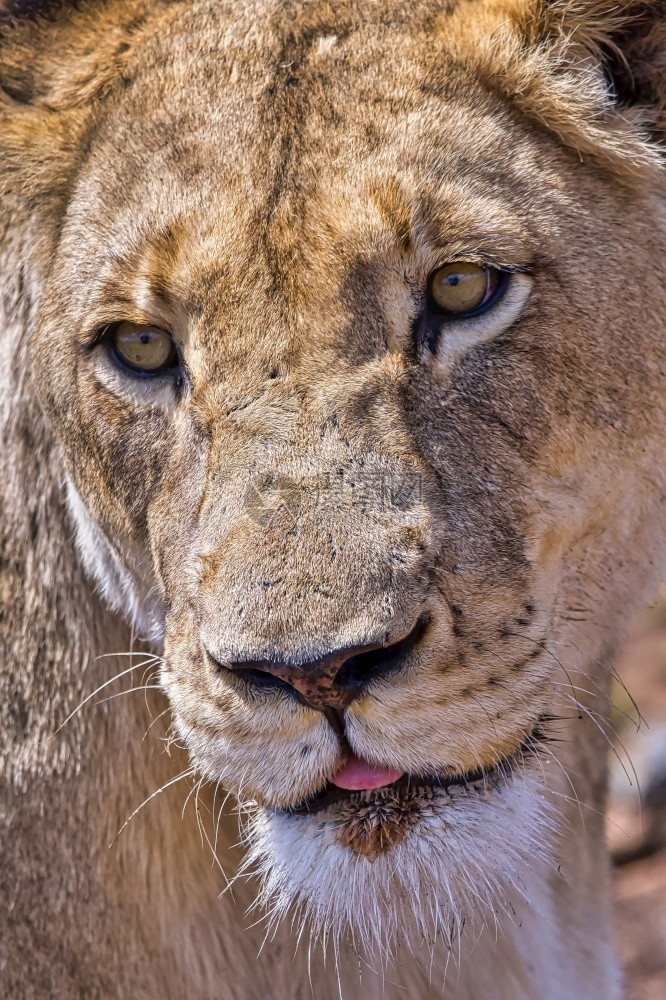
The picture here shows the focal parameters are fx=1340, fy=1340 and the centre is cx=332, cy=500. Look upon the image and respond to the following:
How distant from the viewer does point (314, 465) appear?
6.19 feet

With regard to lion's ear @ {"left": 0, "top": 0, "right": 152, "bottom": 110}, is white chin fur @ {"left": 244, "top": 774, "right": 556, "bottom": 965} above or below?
below

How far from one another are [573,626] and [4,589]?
977mm

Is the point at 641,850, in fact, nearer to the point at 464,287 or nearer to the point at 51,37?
the point at 464,287

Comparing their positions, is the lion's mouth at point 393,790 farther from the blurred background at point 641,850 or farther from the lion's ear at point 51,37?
the blurred background at point 641,850

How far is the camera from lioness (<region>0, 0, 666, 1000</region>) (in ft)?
6.15

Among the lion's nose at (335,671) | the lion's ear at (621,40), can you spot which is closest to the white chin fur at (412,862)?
the lion's nose at (335,671)

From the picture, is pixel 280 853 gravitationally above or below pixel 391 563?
below

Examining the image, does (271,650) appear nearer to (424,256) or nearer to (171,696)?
(171,696)

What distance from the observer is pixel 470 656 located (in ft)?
6.19

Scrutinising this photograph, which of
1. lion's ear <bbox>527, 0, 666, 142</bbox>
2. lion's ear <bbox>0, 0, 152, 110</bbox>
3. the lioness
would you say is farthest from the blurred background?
lion's ear <bbox>0, 0, 152, 110</bbox>

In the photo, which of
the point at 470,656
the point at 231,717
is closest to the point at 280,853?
the point at 231,717

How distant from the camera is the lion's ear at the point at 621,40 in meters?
2.13

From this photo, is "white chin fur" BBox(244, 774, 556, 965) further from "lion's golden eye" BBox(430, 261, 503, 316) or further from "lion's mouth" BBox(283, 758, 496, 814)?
"lion's golden eye" BBox(430, 261, 503, 316)

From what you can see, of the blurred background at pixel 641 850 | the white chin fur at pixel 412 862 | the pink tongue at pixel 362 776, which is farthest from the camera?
the blurred background at pixel 641 850
